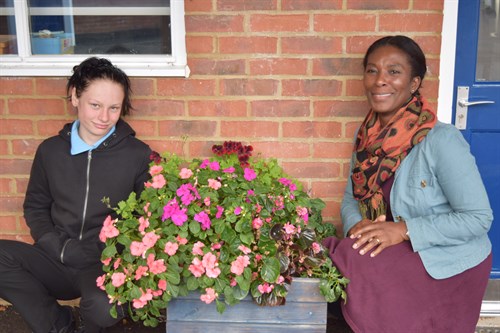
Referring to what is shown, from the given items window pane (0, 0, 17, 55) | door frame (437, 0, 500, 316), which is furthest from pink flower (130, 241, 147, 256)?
door frame (437, 0, 500, 316)

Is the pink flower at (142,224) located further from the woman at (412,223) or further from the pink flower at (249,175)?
the woman at (412,223)

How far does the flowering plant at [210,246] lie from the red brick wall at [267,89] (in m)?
0.53

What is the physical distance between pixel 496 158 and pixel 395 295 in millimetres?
1234

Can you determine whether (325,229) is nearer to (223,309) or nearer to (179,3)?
(223,309)

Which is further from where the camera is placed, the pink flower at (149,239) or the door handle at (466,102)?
the door handle at (466,102)

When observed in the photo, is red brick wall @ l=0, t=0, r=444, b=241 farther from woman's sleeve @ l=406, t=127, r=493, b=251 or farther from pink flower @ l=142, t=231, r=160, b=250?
pink flower @ l=142, t=231, r=160, b=250

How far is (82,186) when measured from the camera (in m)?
2.88

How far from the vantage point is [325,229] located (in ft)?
9.71

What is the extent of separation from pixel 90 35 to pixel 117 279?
1511mm

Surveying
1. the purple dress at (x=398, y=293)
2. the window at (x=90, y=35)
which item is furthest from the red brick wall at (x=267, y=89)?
the purple dress at (x=398, y=293)

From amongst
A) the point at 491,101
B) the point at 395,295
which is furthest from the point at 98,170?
the point at 491,101

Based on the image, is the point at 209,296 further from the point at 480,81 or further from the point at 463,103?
the point at 480,81

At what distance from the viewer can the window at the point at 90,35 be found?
3.10 meters

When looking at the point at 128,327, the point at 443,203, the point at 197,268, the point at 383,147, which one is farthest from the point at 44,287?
the point at 443,203
